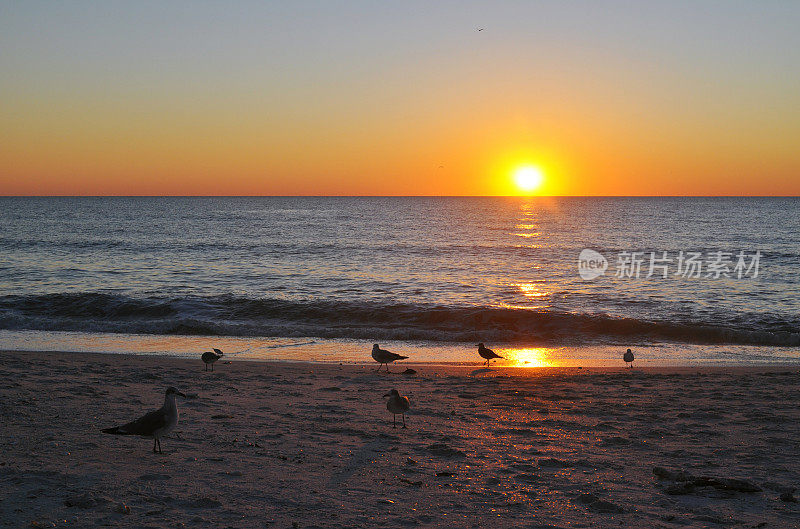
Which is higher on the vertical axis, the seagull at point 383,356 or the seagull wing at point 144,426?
the seagull wing at point 144,426

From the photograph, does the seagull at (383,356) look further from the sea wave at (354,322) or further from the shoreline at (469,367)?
the sea wave at (354,322)

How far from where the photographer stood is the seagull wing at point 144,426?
754cm

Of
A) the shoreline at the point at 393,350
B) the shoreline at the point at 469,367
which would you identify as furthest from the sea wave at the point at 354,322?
the shoreline at the point at 469,367

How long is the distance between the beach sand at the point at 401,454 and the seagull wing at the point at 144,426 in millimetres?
305

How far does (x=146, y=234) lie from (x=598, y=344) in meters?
61.8

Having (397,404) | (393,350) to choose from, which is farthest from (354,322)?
(397,404)

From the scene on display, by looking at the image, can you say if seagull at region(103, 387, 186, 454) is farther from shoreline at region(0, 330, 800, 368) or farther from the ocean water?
the ocean water

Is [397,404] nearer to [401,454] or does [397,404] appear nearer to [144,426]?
[401,454]

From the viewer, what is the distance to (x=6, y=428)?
8.44 metres

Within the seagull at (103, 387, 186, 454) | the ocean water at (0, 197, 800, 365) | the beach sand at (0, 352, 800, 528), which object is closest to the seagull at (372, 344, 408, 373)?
the beach sand at (0, 352, 800, 528)

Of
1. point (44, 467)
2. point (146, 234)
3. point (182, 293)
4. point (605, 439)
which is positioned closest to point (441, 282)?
point (182, 293)

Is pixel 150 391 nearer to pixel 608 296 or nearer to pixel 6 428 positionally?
pixel 6 428

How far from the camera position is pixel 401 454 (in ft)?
26.8

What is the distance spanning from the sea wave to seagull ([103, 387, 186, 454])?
44.1 feet
